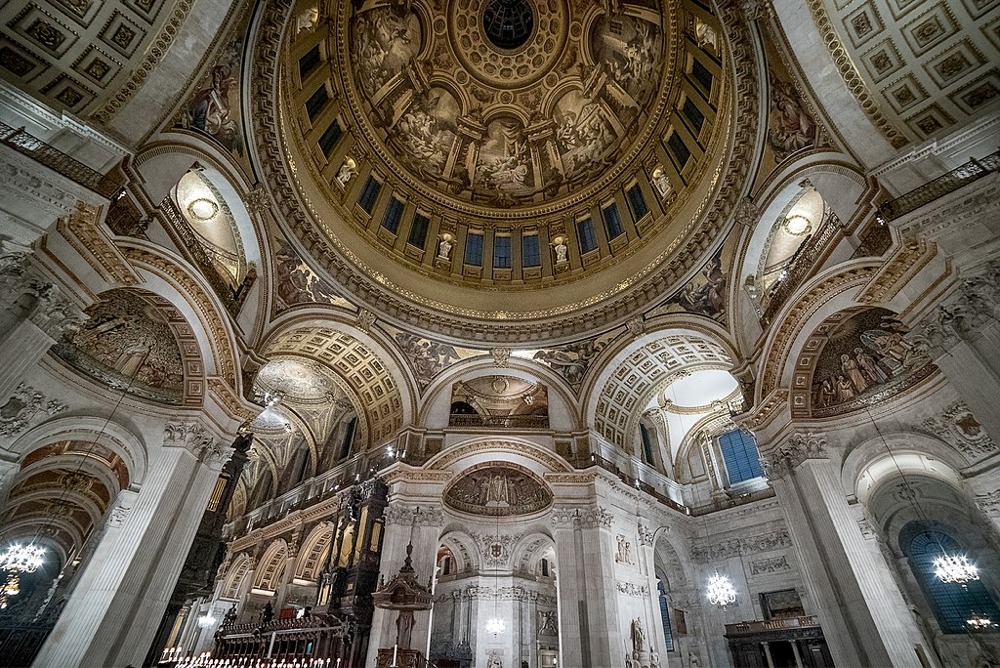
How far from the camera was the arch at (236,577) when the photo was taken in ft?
77.3

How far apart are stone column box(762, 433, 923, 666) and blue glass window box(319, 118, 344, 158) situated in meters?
18.5

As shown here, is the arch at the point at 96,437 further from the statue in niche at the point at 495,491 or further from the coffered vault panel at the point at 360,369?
the statue in niche at the point at 495,491

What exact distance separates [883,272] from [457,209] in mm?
16747

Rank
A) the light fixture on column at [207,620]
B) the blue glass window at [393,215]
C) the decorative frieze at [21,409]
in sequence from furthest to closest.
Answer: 1. the light fixture on column at [207,620]
2. the blue glass window at [393,215]
3. the decorative frieze at [21,409]

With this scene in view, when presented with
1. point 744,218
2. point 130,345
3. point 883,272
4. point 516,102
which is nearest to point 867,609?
point 883,272

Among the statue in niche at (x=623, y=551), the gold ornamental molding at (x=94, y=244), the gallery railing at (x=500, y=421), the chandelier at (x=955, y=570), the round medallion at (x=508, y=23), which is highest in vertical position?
the round medallion at (x=508, y=23)

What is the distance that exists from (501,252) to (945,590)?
19130 mm

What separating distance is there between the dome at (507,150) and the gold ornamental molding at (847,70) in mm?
4780

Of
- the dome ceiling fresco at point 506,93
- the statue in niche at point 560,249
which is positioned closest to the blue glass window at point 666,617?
the statue in niche at point 560,249

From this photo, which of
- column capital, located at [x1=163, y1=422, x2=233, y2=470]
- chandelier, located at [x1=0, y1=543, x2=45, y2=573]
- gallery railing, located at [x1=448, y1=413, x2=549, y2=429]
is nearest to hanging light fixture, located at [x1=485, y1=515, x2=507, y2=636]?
gallery railing, located at [x1=448, y1=413, x2=549, y2=429]

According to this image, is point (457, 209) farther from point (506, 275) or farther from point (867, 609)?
point (867, 609)

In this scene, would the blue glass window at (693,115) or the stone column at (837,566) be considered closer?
the stone column at (837,566)

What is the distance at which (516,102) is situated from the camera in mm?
21891

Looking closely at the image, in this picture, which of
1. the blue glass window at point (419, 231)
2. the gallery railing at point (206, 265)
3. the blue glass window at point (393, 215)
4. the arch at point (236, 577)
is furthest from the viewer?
the arch at point (236, 577)
